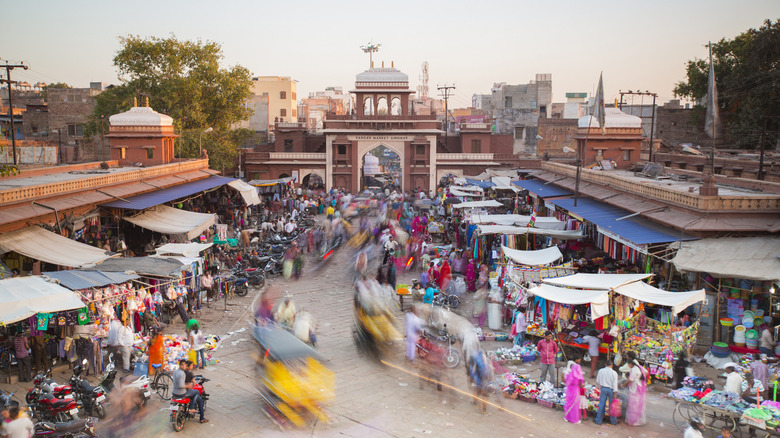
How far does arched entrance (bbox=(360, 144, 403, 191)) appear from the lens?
45053mm

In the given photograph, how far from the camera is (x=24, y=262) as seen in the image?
14.0m

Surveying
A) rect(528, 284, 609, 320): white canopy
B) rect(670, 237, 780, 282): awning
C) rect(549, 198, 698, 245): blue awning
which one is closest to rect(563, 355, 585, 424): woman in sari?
rect(528, 284, 609, 320): white canopy

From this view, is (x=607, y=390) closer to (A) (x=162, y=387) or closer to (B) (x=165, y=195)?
(A) (x=162, y=387)

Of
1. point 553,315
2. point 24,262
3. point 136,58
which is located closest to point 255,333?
point 553,315

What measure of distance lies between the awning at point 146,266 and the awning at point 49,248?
394mm

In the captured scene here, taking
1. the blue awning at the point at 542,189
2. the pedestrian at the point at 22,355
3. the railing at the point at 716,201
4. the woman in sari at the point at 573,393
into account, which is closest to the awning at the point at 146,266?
the pedestrian at the point at 22,355

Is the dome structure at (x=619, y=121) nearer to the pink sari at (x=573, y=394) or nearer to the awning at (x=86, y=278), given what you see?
the pink sari at (x=573, y=394)

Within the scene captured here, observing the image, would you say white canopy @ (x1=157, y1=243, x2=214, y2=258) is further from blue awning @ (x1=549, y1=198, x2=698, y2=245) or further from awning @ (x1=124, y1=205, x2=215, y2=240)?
blue awning @ (x1=549, y1=198, x2=698, y2=245)

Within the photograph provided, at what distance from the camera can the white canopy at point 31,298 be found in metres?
9.27

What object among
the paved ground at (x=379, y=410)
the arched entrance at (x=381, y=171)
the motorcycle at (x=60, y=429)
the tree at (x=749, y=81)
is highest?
the tree at (x=749, y=81)

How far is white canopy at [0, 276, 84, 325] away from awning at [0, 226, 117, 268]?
198 cm

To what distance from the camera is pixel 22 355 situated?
399 inches

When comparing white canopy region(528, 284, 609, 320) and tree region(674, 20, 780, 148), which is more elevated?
tree region(674, 20, 780, 148)

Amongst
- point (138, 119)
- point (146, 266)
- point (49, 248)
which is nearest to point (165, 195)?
point (49, 248)
